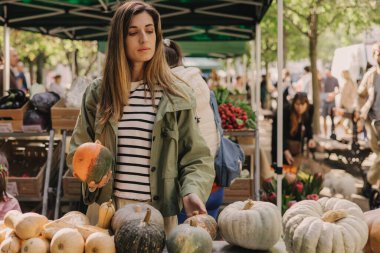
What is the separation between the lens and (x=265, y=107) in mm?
23547

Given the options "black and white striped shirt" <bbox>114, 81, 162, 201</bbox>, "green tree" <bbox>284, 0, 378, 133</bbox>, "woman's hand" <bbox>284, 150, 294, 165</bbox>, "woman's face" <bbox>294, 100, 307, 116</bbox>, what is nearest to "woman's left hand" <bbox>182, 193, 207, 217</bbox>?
"black and white striped shirt" <bbox>114, 81, 162, 201</bbox>

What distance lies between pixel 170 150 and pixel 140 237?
2.55 feet

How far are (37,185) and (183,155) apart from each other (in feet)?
14.0

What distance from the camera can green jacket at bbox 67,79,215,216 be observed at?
2.79 meters

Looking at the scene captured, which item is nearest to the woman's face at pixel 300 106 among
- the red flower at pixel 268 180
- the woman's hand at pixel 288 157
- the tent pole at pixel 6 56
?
the woman's hand at pixel 288 157

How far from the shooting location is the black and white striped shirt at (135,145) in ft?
9.25

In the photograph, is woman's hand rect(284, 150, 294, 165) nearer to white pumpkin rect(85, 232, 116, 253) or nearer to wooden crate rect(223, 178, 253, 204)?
wooden crate rect(223, 178, 253, 204)

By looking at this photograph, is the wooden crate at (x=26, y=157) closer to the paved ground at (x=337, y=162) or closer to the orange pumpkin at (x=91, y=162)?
the paved ground at (x=337, y=162)

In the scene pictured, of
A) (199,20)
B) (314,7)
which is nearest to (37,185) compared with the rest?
(199,20)

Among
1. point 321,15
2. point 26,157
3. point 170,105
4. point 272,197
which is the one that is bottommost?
point 272,197

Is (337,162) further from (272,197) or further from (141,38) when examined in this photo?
(141,38)

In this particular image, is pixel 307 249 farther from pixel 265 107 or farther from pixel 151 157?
pixel 265 107

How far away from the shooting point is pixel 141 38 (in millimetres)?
2727

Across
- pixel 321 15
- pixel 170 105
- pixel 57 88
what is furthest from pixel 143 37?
pixel 57 88
